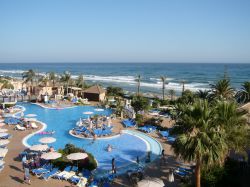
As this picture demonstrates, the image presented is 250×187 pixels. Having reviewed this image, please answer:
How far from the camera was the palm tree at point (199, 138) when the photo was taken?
11.0 metres

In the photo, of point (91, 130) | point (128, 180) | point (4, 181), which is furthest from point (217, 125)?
point (91, 130)

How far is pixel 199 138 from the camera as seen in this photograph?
1105 cm

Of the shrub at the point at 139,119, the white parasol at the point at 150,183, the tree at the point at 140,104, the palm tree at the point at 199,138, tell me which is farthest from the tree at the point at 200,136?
the tree at the point at 140,104

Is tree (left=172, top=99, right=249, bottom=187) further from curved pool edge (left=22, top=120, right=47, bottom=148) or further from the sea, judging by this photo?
the sea

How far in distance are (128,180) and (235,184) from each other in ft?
19.1

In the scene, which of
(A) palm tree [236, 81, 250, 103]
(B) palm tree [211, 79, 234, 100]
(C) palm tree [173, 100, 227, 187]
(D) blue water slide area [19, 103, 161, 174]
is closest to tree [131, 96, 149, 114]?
(D) blue water slide area [19, 103, 161, 174]

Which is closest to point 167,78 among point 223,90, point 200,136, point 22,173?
point 223,90

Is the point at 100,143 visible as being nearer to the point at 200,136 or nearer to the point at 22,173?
the point at 22,173

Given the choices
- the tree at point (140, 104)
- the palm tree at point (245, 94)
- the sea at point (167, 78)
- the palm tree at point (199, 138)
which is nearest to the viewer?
the palm tree at point (199, 138)

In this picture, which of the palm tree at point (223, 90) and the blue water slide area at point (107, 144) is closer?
the blue water slide area at point (107, 144)

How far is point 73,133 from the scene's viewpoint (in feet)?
85.7

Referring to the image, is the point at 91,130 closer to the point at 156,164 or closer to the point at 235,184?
the point at 156,164

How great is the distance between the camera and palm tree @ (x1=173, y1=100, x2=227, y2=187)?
11.0m

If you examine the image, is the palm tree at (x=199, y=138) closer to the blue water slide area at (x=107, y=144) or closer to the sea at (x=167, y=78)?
the blue water slide area at (x=107, y=144)
